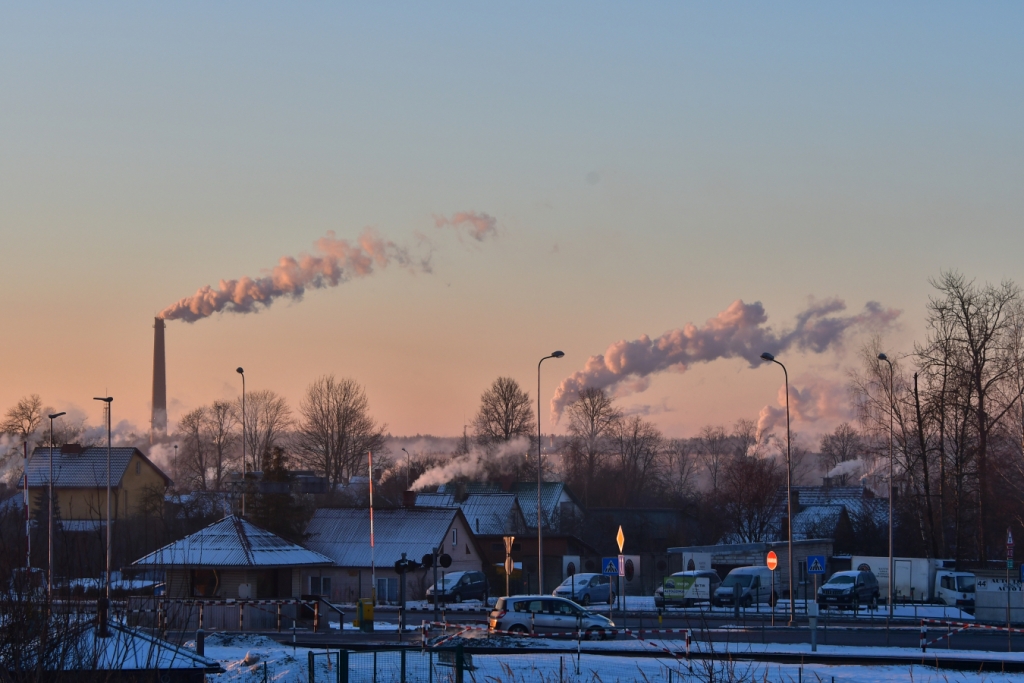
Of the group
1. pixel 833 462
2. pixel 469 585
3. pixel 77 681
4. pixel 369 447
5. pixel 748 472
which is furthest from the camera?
pixel 833 462

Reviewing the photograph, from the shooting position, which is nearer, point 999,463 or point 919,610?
point 919,610

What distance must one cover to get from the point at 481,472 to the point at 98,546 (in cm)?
7670

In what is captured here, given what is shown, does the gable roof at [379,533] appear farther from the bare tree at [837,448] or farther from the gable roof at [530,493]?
the bare tree at [837,448]

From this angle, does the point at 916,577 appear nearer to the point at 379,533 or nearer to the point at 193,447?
the point at 379,533

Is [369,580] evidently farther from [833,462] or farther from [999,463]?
[833,462]

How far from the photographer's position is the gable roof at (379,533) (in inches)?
2291

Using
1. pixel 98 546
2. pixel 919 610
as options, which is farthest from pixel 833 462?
pixel 98 546

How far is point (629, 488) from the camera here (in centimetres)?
10456

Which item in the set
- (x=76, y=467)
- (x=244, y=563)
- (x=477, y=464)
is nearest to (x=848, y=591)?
(x=244, y=563)

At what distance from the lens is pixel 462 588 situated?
54.3 m

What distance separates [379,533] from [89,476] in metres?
30.3

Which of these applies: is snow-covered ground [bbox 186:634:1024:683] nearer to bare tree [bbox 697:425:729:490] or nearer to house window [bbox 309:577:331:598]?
house window [bbox 309:577:331:598]

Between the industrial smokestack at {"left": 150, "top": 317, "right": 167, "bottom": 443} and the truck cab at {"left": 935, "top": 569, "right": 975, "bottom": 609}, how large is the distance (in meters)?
94.2

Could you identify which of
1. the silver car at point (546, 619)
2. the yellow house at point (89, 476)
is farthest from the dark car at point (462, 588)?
the yellow house at point (89, 476)
